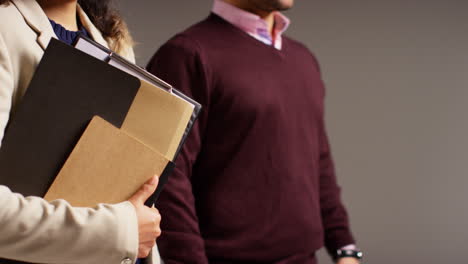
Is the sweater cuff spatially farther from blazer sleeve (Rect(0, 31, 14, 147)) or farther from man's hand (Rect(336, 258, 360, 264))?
man's hand (Rect(336, 258, 360, 264))

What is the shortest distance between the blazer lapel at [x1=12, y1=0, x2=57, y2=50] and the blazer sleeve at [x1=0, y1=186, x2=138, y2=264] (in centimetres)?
23

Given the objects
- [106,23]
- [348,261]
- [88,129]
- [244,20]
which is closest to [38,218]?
[88,129]

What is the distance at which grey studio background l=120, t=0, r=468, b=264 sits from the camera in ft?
10.1

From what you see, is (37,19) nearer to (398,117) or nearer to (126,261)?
(126,261)

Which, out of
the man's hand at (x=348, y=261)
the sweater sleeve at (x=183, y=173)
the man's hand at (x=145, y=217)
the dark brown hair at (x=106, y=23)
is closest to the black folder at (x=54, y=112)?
the man's hand at (x=145, y=217)

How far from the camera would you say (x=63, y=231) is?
82 centimetres

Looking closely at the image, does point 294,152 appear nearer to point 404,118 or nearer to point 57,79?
point 57,79

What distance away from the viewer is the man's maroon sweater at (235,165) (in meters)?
1.50

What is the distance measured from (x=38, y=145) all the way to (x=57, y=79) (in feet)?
0.30

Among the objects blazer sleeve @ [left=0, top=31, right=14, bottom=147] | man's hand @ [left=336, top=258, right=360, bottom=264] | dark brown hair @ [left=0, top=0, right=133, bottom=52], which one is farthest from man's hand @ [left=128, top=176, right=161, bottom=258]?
man's hand @ [left=336, top=258, right=360, bottom=264]

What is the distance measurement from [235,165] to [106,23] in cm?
51

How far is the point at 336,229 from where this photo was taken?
5.96 feet

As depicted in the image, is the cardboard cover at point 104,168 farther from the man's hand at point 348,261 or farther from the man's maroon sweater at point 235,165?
the man's hand at point 348,261

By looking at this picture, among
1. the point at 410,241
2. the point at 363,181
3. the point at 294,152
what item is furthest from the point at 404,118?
the point at 294,152
